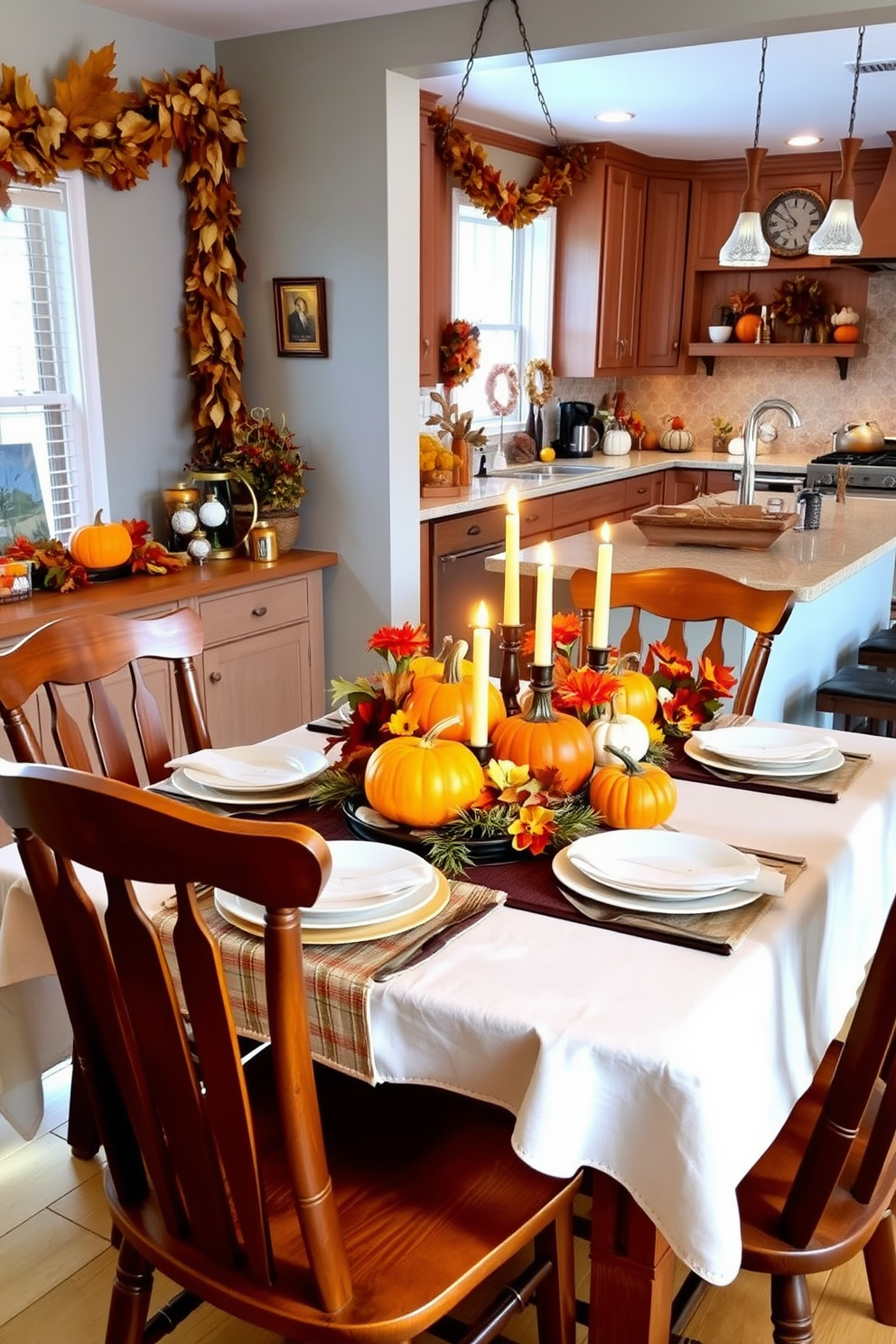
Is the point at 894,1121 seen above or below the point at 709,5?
below

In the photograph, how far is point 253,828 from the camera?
93 cm

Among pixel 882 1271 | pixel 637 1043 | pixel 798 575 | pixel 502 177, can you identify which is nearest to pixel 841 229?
pixel 798 575

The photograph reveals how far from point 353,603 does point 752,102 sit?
2.71m

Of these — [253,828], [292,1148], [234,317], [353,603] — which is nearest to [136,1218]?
[292,1148]

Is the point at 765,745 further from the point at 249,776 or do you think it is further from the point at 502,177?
the point at 502,177

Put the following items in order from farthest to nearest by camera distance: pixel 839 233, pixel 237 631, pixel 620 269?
pixel 620 269 → pixel 839 233 → pixel 237 631

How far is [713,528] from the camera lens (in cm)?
334

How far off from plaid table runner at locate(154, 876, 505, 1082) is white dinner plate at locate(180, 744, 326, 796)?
1.36 feet

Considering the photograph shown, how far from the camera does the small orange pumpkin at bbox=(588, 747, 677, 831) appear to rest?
5.15ft

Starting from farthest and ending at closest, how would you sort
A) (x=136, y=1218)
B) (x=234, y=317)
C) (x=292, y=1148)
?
(x=234, y=317) → (x=136, y=1218) → (x=292, y=1148)

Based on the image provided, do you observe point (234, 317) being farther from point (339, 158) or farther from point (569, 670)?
point (569, 670)

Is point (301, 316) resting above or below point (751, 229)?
below

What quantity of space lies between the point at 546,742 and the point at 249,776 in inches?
18.6

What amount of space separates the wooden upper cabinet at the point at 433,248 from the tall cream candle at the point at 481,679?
3481 millimetres
